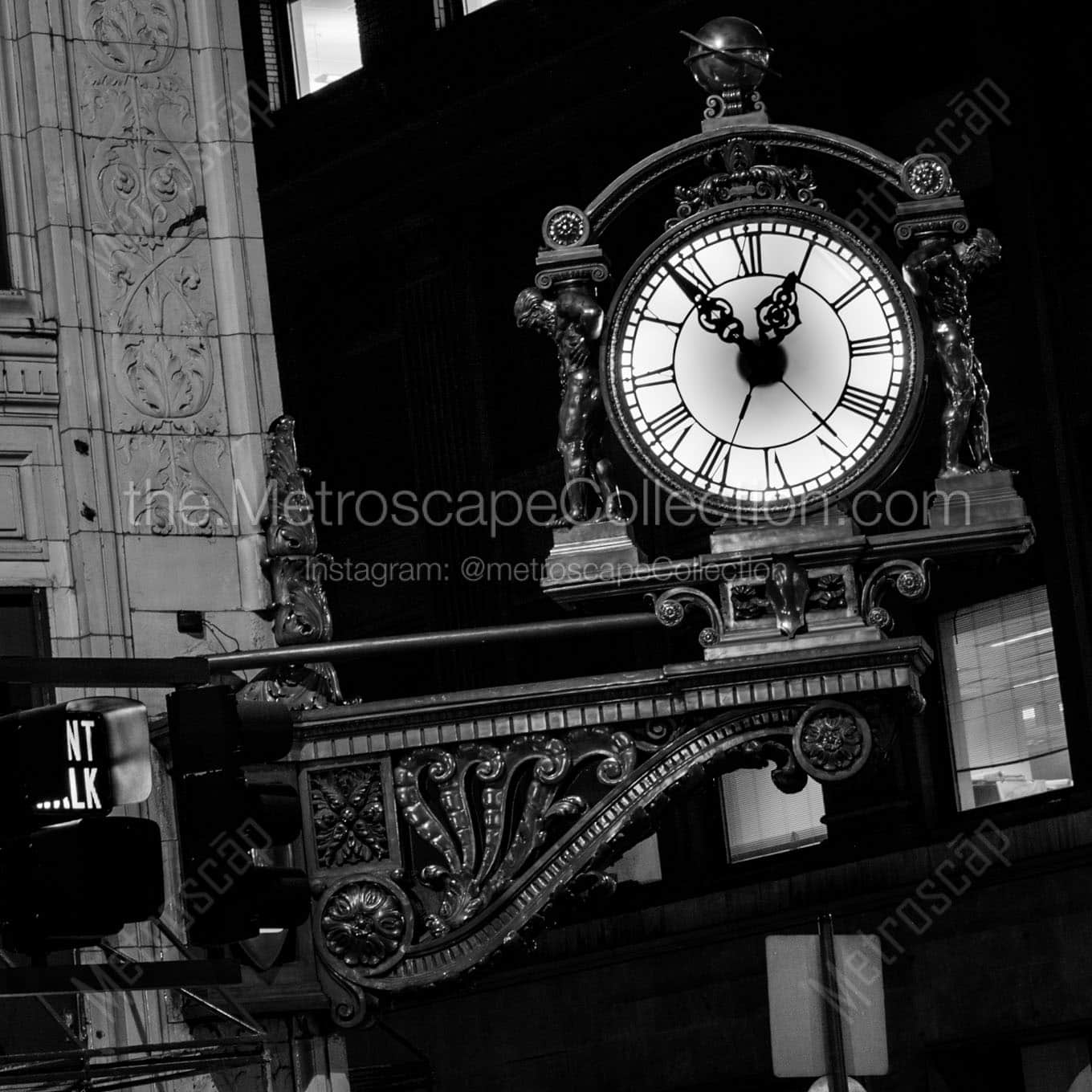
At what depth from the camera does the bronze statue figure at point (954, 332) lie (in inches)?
313

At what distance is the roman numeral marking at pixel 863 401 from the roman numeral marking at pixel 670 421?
1.56ft

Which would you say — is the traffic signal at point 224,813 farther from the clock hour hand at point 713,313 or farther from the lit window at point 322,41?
the lit window at point 322,41

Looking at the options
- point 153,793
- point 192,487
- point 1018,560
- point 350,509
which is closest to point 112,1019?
point 153,793

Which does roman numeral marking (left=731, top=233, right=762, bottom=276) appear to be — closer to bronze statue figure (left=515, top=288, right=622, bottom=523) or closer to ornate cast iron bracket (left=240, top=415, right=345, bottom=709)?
bronze statue figure (left=515, top=288, right=622, bottom=523)

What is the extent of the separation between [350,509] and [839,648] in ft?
56.4

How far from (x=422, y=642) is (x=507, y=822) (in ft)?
1.94

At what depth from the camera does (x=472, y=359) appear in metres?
22.0

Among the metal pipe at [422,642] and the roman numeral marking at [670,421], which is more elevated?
the roman numeral marking at [670,421]

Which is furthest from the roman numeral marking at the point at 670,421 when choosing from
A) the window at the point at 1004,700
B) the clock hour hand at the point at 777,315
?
the window at the point at 1004,700

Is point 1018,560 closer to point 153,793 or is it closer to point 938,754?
point 938,754

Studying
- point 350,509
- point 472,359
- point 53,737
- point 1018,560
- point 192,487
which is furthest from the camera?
point 350,509

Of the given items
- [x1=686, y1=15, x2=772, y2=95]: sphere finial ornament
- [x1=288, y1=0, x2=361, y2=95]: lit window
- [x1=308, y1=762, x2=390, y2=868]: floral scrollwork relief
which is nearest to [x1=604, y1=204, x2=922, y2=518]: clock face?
[x1=686, y1=15, x2=772, y2=95]: sphere finial ornament

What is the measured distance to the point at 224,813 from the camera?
6613 mm

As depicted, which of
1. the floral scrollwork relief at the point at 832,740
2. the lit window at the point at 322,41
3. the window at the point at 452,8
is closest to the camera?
the floral scrollwork relief at the point at 832,740
